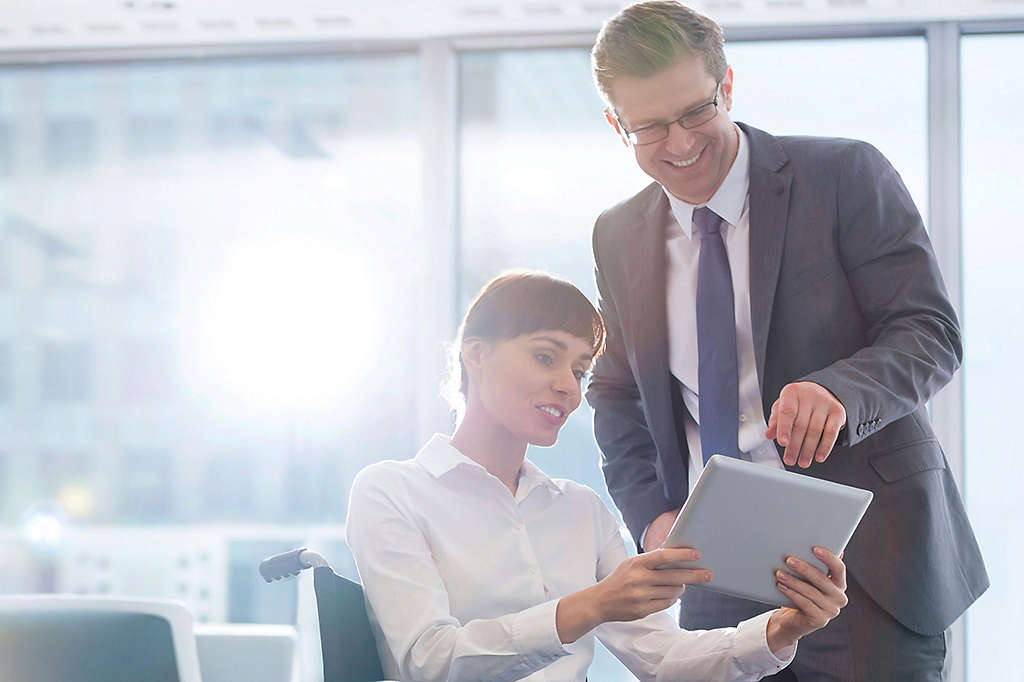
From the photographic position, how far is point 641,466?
1.96 meters

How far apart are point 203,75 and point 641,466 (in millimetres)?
2782

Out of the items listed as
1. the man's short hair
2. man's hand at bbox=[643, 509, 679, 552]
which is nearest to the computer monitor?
man's hand at bbox=[643, 509, 679, 552]

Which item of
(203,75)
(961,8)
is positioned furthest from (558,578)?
(203,75)

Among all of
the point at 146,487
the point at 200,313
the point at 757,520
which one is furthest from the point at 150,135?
the point at 757,520

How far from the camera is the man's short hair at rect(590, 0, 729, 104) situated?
1.71 m

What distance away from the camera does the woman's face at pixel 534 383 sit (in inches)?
70.3

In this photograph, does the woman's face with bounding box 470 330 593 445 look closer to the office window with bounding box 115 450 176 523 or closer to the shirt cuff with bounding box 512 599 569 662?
the shirt cuff with bounding box 512 599 569 662

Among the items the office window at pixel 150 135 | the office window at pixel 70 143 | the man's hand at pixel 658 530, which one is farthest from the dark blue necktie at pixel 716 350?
the office window at pixel 70 143

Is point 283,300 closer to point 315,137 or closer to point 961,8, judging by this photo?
point 315,137

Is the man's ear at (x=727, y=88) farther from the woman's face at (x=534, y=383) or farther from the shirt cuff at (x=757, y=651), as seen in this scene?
the shirt cuff at (x=757, y=651)

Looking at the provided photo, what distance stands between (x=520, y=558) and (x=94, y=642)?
28.6 inches

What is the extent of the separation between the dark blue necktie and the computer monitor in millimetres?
900

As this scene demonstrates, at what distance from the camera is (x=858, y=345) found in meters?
1.73

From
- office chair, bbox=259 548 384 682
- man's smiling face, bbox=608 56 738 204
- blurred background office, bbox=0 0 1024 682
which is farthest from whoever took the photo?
blurred background office, bbox=0 0 1024 682
